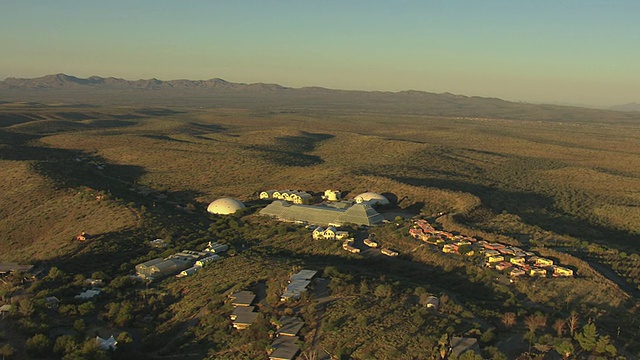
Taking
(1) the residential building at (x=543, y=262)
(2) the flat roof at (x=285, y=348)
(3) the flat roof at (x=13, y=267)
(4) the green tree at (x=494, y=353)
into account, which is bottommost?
(3) the flat roof at (x=13, y=267)

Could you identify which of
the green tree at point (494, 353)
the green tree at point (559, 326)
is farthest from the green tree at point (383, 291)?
the green tree at point (559, 326)

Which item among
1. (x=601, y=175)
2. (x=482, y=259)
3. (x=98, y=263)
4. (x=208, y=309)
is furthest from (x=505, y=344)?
(x=601, y=175)

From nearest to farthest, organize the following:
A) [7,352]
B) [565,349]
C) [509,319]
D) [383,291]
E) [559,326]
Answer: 1. [565,349]
2. [7,352]
3. [559,326]
4. [509,319]
5. [383,291]

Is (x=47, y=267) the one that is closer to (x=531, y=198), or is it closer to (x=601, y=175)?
(x=531, y=198)

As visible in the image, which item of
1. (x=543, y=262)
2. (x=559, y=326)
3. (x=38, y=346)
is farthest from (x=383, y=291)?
(x=38, y=346)

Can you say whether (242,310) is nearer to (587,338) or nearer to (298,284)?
(298,284)

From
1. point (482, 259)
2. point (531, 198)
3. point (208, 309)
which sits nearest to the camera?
point (208, 309)

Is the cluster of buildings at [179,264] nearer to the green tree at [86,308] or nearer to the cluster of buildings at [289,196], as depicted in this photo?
the green tree at [86,308]
